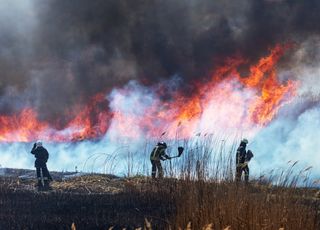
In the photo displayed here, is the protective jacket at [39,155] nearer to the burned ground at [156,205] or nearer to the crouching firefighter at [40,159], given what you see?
the crouching firefighter at [40,159]

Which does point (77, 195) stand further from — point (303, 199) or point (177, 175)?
point (303, 199)

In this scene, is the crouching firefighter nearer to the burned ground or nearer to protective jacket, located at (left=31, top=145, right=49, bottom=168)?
protective jacket, located at (left=31, top=145, right=49, bottom=168)

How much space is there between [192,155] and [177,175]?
976mm

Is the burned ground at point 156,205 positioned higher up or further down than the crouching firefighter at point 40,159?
further down

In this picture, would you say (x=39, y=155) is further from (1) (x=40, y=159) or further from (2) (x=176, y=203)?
(2) (x=176, y=203)

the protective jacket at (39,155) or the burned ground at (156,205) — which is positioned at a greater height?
the protective jacket at (39,155)

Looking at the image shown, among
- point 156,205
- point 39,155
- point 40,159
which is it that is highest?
point 39,155

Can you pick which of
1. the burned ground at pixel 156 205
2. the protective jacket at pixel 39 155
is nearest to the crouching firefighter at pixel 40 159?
the protective jacket at pixel 39 155

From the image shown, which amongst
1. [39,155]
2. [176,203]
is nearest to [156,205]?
[176,203]

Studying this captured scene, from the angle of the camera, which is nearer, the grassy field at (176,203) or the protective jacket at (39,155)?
the grassy field at (176,203)

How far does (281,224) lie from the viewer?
30.5 ft

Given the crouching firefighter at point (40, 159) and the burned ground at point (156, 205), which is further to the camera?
the crouching firefighter at point (40, 159)

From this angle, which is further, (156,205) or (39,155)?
(39,155)

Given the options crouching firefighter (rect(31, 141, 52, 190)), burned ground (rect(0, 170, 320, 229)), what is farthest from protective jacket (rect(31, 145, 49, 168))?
burned ground (rect(0, 170, 320, 229))
